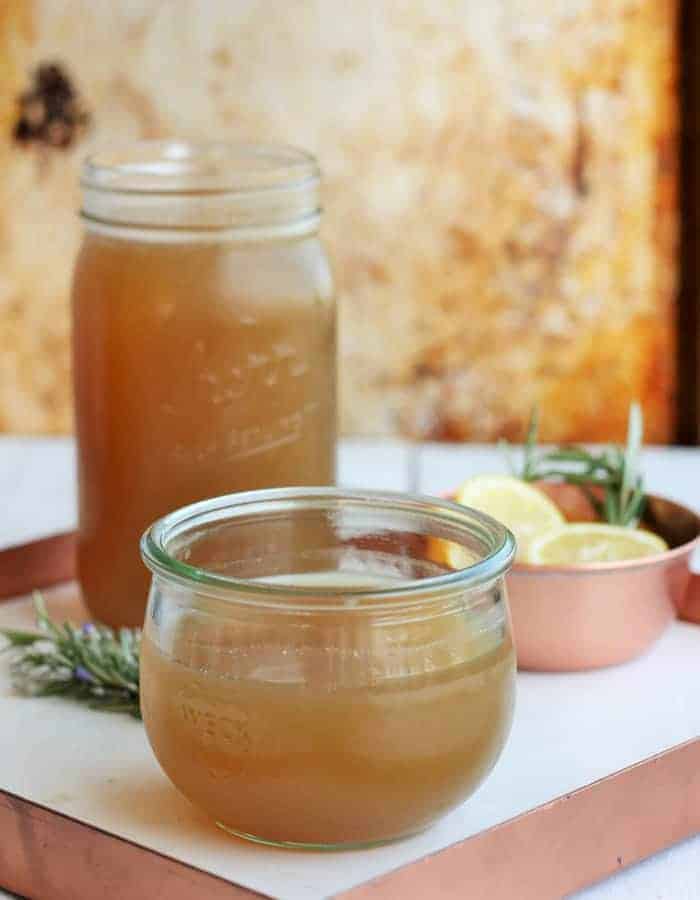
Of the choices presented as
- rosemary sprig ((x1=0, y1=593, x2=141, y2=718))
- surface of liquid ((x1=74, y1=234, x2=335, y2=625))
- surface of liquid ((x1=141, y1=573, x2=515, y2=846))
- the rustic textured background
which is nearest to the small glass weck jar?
surface of liquid ((x1=141, y1=573, x2=515, y2=846))

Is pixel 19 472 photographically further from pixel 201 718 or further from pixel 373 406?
pixel 201 718

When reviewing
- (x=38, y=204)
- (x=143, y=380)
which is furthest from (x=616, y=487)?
(x=38, y=204)

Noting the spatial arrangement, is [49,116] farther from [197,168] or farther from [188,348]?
[188,348]

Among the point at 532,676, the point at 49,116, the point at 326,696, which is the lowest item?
the point at 532,676

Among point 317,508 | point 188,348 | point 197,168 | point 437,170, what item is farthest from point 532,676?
point 437,170

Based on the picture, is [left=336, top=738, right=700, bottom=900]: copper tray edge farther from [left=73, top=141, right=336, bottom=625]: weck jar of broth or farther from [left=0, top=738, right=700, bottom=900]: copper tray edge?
[left=73, top=141, right=336, bottom=625]: weck jar of broth
